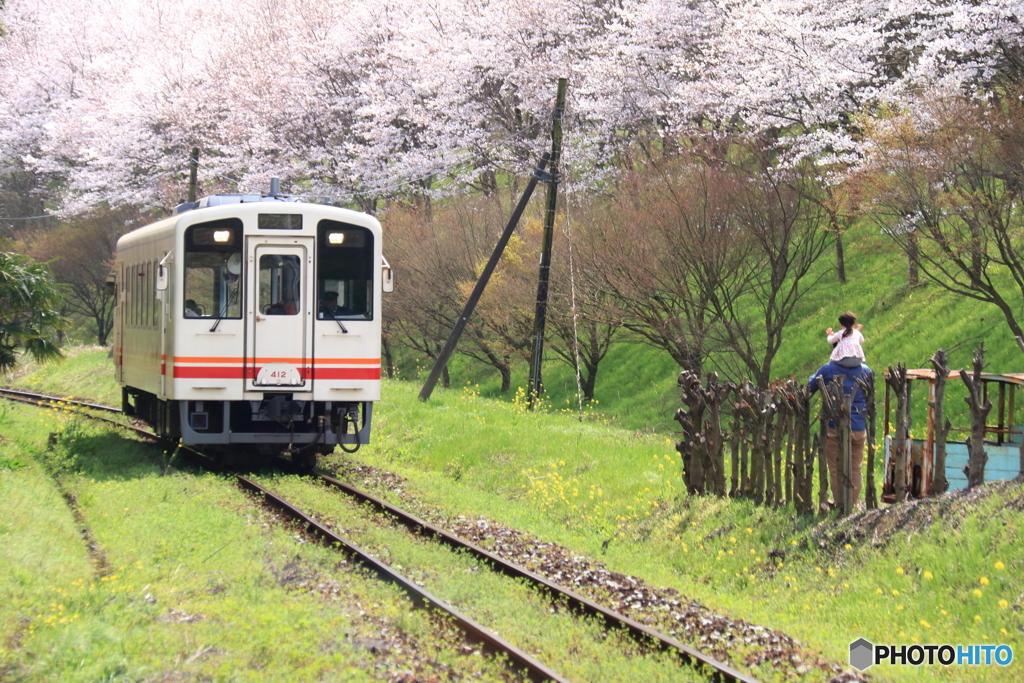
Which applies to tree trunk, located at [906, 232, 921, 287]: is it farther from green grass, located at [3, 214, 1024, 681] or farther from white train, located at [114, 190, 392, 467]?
white train, located at [114, 190, 392, 467]

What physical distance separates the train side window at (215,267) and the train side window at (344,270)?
0.95 metres

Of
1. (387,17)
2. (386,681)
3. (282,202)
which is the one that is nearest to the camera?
(386,681)

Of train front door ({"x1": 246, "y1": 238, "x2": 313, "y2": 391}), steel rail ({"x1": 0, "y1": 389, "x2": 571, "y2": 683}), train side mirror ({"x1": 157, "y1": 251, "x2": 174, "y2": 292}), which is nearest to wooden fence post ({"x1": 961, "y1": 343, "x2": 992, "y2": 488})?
steel rail ({"x1": 0, "y1": 389, "x2": 571, "y2": 683})

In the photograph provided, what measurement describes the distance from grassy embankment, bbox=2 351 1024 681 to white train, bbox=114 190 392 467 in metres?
1.76

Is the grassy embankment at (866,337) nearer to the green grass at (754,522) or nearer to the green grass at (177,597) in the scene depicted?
the green grass at (754,522)

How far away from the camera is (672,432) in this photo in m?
19.4

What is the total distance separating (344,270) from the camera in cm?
1208

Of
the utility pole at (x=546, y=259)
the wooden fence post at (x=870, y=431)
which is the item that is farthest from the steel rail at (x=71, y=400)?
the wooden fence post at (x=870, y=431)

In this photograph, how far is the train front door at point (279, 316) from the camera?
1176cm

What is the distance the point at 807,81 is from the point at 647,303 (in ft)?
24.3

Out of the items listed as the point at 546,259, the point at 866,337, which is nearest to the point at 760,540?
the point at 546,259

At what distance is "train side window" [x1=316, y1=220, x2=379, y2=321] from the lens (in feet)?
39.2

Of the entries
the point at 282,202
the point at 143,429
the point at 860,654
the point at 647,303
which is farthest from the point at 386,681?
the point at 647,303

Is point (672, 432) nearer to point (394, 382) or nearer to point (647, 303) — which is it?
point (647, 303)
